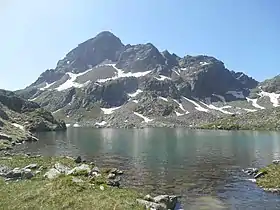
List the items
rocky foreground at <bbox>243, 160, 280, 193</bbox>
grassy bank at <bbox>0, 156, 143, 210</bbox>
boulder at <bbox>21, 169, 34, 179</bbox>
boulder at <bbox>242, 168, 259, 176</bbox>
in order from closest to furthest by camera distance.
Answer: grassy bank at <bbox>0, 156, 143, 210</bbox>, boulder at <bbox>21, 169, 34, 179</bbox>, rocky foreground at <bbox>243, 160, 280, 193</bbox>, boulder at <bbox>242, 168, 259, 176</bbox>

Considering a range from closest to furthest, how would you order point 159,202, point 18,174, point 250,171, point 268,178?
point 159,202 → point 18,174 → point 268,178 → point 250,171

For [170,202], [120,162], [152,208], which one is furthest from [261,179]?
[120,162]

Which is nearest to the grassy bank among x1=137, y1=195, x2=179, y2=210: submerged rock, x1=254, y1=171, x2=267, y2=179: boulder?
x1=137, y1=195, x2=179, y2=210: submerged rock

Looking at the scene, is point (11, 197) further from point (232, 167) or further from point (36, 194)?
point (232, 167)

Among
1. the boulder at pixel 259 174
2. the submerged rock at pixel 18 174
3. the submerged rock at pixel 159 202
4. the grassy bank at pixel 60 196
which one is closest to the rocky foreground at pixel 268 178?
the boulder at pixel 259 174

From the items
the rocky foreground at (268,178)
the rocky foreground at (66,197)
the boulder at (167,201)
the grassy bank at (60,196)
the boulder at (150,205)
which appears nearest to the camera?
the grassy bank at (60,196)

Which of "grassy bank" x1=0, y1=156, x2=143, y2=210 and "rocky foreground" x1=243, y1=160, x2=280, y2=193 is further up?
"grassy bank" x1=0, y1=156, x2=143, y2=210

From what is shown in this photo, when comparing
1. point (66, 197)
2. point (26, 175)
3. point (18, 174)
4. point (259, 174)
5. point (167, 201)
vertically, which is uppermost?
point (18, 174)

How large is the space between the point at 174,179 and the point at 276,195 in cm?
1658

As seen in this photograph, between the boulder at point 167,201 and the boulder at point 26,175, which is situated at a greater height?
the boulder at point 26,175

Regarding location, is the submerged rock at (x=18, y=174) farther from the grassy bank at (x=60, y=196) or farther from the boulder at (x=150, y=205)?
the boulder at (x=150, y=205)

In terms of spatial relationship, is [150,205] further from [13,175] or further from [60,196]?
[13,175]

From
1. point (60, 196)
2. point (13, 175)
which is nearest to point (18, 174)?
point (13, 175)

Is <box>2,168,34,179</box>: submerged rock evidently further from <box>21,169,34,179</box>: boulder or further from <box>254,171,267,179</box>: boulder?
<box>254,171,267,179</box>: boulder
